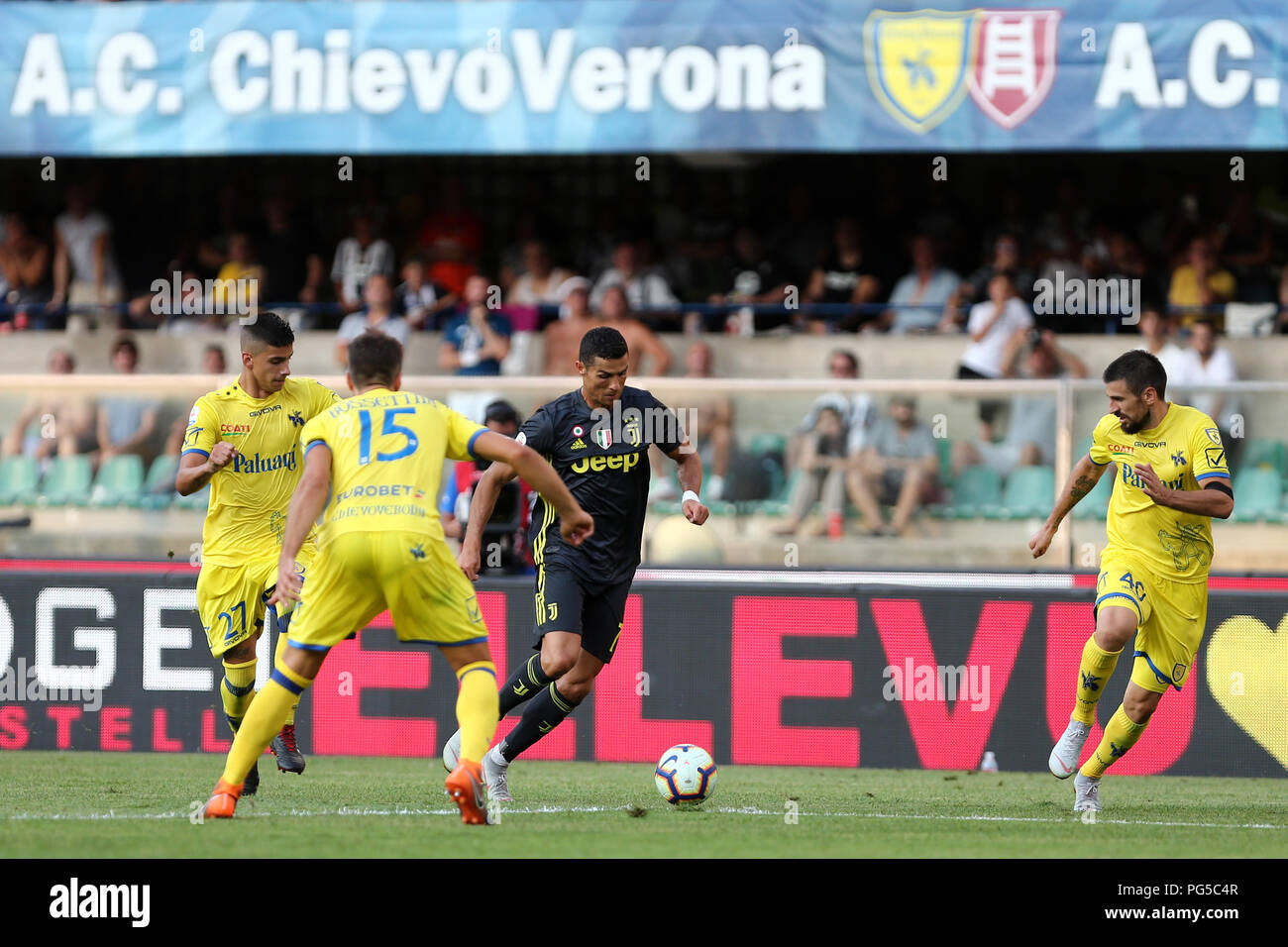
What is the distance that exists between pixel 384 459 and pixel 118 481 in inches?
229

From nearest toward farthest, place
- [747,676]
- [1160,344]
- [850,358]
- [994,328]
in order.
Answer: [747,676] < [850,358] < [1160,344] < [994,328]

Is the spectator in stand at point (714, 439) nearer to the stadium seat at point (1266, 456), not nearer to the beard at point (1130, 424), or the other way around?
the stadium seat at point (1266, 456)

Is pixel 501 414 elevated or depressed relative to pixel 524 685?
elevated

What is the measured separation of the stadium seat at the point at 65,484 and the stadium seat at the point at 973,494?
5757 millimetres

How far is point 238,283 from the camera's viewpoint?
1548 cm

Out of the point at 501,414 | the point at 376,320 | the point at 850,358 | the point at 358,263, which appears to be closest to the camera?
the point at 501,414

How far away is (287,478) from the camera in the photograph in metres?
8.09

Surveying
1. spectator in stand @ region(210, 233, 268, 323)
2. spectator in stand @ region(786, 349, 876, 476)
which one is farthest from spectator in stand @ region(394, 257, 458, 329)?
spectator in stand @ region(786, 349, 876, 476)

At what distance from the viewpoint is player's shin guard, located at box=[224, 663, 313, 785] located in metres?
6.48

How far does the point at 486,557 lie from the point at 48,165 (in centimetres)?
912

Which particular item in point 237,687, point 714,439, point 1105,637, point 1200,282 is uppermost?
point 1200,282

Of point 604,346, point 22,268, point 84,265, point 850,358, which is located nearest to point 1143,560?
point 604,346

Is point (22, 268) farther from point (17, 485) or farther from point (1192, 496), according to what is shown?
point (1192, 496)
